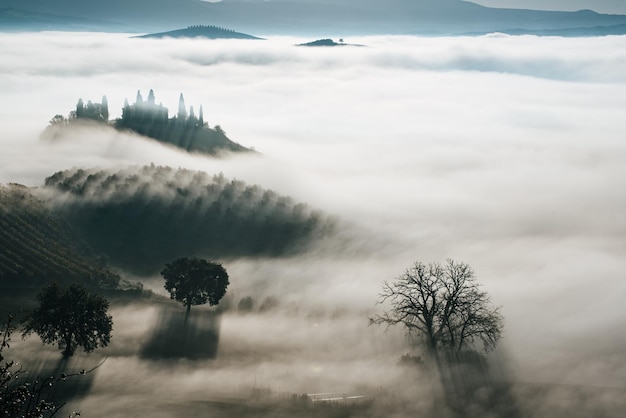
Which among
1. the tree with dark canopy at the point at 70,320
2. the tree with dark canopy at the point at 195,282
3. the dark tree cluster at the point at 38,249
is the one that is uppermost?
the dark tree cluster at the point at 38,249

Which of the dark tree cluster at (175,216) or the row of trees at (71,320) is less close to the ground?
the dark tree cluster at (175,216)

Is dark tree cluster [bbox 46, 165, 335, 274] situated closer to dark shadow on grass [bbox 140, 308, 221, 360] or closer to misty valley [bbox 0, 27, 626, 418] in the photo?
misty valley [bbox 0, 27, 626, 418]

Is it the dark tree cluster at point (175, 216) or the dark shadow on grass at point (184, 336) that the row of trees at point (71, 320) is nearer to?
the dark shadow on grass at point (184, 336)

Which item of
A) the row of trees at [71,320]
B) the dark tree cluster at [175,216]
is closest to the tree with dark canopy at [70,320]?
the row of trees at [71,320]

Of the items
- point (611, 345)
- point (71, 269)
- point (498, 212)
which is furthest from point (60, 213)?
point (498, 212)

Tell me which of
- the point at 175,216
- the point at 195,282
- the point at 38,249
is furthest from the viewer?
the point at 175,216

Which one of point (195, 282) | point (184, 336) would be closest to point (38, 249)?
point (195, 282)

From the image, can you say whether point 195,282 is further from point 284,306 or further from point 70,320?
point 70,320
